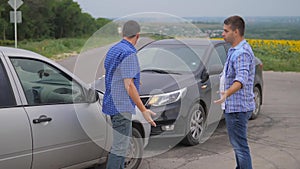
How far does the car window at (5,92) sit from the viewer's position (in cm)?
397

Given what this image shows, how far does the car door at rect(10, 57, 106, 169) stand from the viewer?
165 inches

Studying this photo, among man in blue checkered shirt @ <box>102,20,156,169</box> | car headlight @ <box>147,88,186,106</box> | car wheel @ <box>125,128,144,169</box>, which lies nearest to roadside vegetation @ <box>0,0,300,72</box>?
man in blue checkered shirt @ <box>102,20,156,169</box>

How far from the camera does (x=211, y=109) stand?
712cm

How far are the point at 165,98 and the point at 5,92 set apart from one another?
276cm

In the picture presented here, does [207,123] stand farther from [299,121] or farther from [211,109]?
[299,121]

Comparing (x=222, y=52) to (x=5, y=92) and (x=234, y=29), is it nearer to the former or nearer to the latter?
(x=234, y=29)

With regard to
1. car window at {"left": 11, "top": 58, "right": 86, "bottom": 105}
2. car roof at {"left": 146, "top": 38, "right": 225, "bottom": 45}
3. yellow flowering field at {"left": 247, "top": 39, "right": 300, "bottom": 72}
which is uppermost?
car roof at {"left": 146, "top": 38, "right": 225, "bottom": 45}

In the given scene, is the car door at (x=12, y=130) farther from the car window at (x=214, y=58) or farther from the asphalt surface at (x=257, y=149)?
the car window at (x=214, y=58)

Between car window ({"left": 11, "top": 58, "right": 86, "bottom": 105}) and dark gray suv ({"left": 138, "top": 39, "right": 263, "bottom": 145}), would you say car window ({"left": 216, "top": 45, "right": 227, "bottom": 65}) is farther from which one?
car window ({"left": 11, "top": 58, "right": 86, "bottom": 105})

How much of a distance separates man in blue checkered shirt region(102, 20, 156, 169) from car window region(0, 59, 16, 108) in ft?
2.99

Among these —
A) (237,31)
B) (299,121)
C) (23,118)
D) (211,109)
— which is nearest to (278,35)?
(299,121)

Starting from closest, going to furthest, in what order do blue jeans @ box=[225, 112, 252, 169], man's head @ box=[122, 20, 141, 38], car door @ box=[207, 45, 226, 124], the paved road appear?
man's head @ box=[122, 20, 141, 38]
blue jeans @ box=[225, 112, 252, 169]
the paved road
car door @ box=[207, 45, 226, 124]

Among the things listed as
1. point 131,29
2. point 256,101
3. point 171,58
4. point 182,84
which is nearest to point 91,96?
point 131,29

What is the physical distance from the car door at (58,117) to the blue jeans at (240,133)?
137 centimetres
